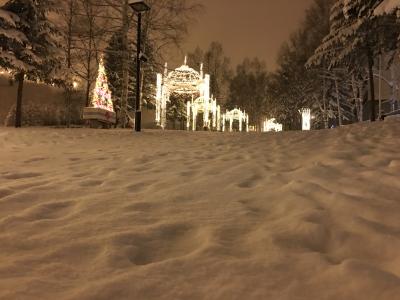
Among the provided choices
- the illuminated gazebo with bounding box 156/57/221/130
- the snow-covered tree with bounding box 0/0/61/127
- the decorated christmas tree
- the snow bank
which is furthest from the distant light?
the illuminated gazebo with bounding box 156/57/221/130

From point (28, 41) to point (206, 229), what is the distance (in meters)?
16.4

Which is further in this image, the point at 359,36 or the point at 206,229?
the point at 359,36

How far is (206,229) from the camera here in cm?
375

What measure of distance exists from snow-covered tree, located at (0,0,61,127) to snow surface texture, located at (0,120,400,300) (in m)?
11.5

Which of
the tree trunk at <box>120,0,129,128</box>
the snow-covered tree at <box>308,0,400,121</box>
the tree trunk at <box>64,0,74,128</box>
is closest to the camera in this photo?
the snow-covered tree at <box>308,0,400,121</box>

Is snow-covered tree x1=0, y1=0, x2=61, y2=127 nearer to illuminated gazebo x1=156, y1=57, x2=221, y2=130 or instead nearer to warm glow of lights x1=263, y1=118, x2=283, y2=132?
illuminated gazebo x1=156, y1=57, x2=221, y2=130

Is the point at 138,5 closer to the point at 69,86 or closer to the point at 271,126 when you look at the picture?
the point at 69,86

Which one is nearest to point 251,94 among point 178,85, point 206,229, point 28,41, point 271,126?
point 271,126

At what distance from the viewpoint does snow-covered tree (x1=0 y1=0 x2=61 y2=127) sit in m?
17.0

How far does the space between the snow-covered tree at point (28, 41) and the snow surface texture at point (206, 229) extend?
37.8 feet

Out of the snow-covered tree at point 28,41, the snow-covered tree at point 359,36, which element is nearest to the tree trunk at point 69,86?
the snow-covered tree at point 28,41

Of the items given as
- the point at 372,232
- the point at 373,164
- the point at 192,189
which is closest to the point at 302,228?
the point at 372,232

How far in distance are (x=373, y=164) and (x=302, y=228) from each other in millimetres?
2990

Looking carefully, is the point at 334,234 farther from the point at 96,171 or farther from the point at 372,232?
the point at 96,171
